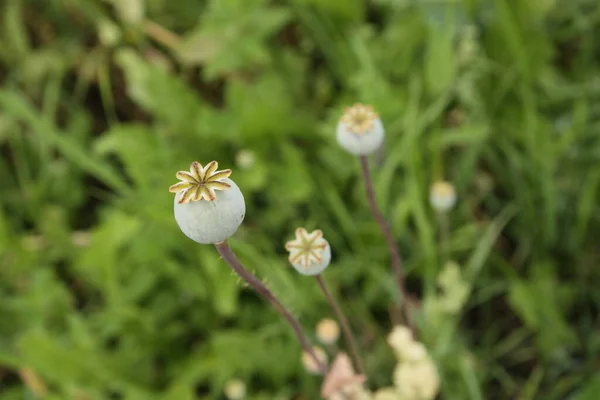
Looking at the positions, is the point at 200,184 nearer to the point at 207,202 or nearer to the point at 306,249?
the point at 207,202

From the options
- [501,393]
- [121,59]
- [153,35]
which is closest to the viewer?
[501,393]

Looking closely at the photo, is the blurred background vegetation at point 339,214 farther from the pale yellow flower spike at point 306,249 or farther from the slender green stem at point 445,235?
the pale yellow flower spike at point 306,249

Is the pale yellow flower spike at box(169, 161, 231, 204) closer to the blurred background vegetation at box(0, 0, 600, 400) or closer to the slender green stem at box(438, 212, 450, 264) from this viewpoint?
the blurred background vegetation at box(0, 0, 600, 400)

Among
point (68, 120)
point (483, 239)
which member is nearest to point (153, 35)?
point (68, 120)

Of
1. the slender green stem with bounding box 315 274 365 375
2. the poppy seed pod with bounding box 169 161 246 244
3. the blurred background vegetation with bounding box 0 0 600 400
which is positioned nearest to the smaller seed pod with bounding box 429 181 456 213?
the blurred background vegetation with bounding box 0 0 600 400

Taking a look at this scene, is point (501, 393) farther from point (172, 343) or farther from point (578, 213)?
point (172, 343)

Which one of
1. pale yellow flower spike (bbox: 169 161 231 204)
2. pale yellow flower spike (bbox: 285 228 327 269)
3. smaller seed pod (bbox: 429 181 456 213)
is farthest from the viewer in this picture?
smaller seed pod (bbox: 429 181 456 213)
